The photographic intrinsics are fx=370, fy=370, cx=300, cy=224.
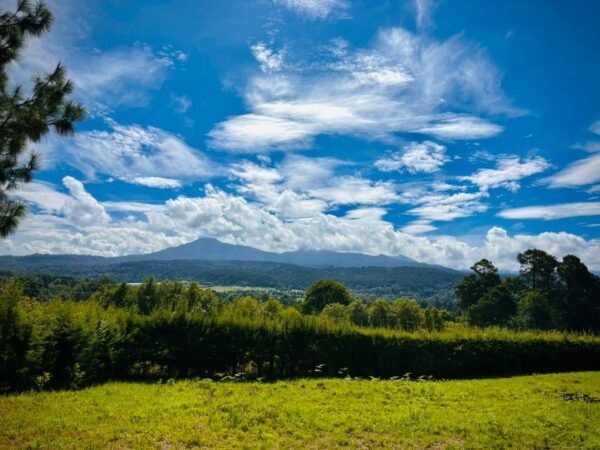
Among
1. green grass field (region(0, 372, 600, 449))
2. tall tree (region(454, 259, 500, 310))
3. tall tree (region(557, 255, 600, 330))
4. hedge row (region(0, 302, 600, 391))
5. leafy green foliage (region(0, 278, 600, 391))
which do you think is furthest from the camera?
tall tree (region(454, 259, 500, 310))

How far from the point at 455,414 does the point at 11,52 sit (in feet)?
49.3

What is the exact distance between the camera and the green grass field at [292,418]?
7828 mm

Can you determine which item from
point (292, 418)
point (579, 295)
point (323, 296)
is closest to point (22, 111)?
point (292, 418)

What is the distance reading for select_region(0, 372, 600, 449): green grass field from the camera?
7828mm

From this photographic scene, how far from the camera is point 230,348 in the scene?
53.5 ft

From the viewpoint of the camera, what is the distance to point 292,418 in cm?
946

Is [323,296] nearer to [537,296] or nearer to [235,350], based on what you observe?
[537,296]

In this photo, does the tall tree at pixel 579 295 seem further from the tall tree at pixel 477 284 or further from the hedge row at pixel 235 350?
the hedge row at pixel 235 350

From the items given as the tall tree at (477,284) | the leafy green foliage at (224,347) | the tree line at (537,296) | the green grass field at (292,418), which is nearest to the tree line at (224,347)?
the leafy green foliage at (224,347)

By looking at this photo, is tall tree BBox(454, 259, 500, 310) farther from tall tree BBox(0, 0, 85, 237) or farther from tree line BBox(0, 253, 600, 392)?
tall tree BBox(0, 0, 85, 237)

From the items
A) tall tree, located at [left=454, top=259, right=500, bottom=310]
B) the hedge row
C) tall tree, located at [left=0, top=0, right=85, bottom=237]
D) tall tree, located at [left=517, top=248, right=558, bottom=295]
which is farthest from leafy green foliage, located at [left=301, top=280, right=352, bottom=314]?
tall tree, located at [left=0, top=0, right=85, bottom=237]

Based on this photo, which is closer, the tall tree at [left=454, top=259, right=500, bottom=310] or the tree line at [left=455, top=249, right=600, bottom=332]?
the tree line at [left=455, top=249, right=600, bottom=332]

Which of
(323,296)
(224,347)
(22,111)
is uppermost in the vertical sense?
(22,111)

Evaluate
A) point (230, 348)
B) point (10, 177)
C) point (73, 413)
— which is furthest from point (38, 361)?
point (230, 348)
